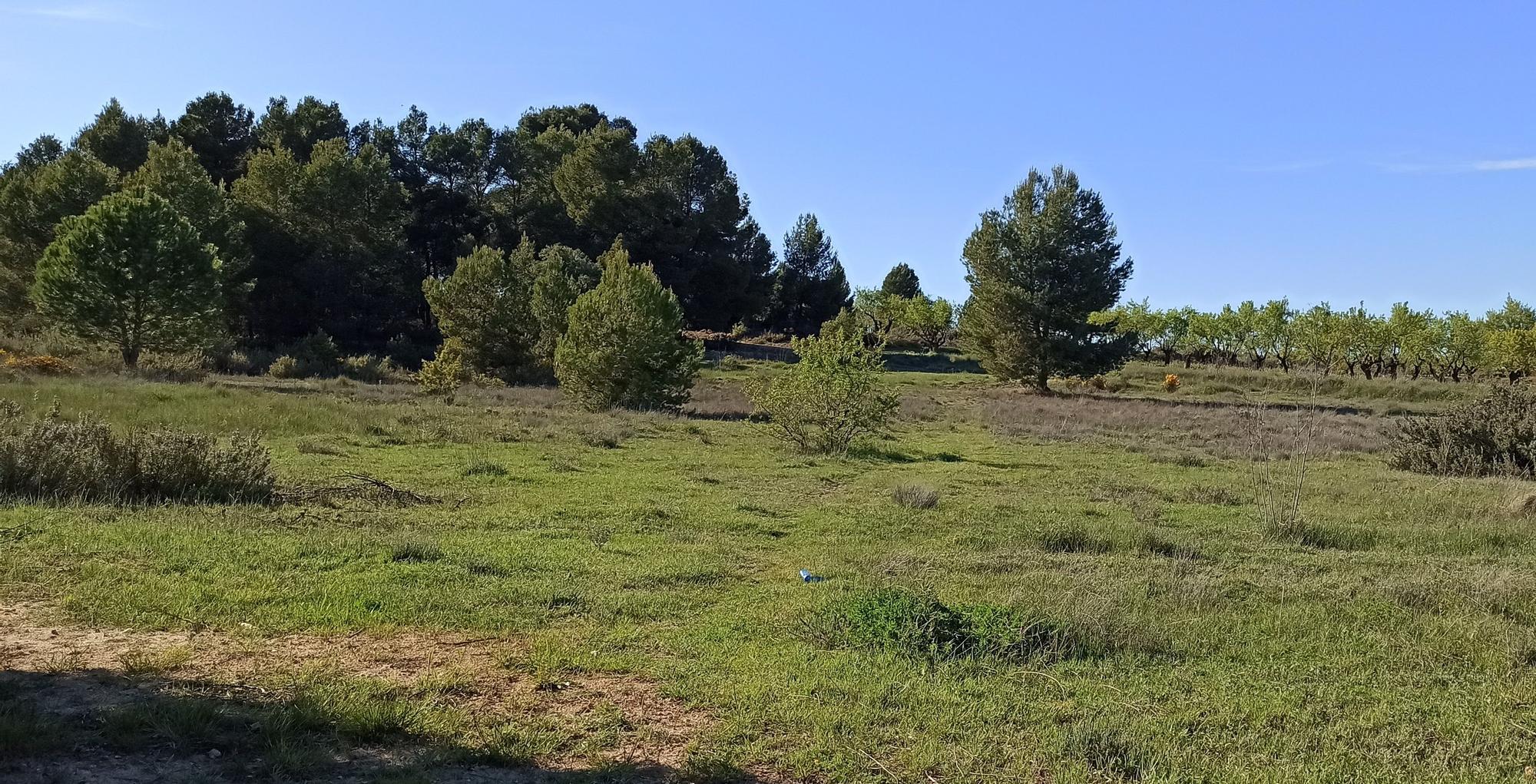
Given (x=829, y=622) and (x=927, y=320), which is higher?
(x=927, y=320)

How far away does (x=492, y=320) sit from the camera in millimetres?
42188

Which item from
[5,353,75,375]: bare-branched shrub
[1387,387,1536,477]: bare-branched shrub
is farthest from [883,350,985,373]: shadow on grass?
[5,353,75,375]: bare-branched shrub

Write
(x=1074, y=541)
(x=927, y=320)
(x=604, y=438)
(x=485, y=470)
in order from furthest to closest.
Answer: (x=927, y=320) → (x=604, y=438) → (x=485, y=470) → (x=1074, y=541)

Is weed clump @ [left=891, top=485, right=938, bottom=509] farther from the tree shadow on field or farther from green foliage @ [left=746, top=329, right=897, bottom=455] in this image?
the tree shadow on field

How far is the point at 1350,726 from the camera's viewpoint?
16.1 ft

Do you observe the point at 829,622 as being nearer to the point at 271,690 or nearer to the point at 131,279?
the point at 271,690

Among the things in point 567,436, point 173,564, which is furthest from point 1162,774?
point 567,436

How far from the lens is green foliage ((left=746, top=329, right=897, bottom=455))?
20.1m

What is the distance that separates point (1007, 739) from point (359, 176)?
55.8m

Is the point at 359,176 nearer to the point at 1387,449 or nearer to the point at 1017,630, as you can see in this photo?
the point at 1387,449

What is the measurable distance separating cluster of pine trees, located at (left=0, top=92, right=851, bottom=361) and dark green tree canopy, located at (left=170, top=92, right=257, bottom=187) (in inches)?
4.3

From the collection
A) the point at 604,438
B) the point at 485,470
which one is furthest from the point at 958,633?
the point at 604,438

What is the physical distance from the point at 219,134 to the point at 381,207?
685 inches

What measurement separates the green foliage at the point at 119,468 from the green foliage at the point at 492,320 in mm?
31268
